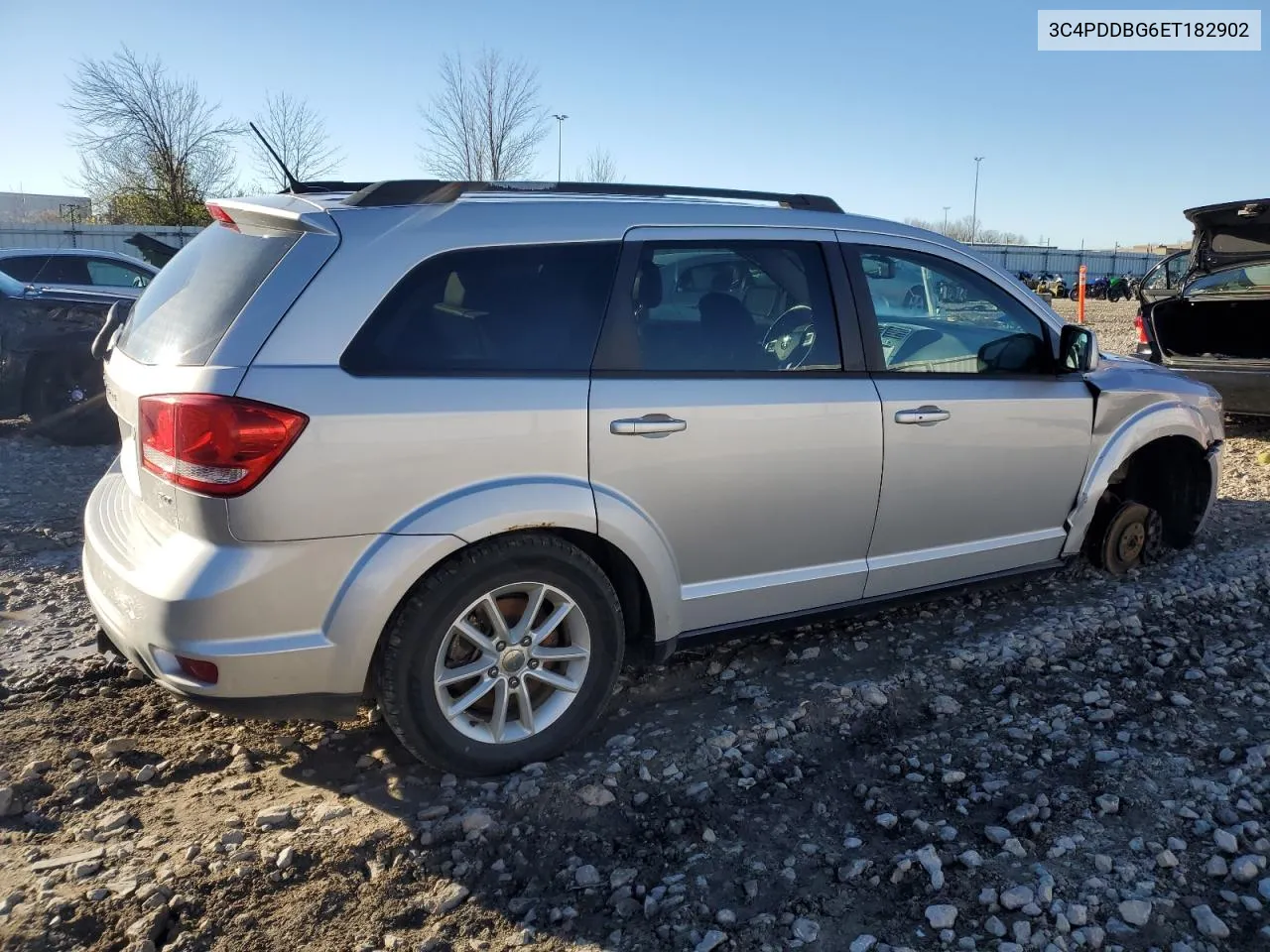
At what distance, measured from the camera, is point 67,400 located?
8.05 m

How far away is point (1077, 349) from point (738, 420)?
73.0 inches

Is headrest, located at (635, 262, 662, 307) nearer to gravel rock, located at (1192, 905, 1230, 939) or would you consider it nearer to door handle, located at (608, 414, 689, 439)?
door handle, located at (608, 414, 689, 439)

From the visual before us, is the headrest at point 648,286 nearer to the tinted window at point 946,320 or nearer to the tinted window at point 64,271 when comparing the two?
the tinted window at point 946,320

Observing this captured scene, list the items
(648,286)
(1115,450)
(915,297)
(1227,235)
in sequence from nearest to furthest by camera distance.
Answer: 1. (648,286)
2. (915,297)
3. (1115,450)
4. (1227,235)

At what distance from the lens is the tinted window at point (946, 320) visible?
12.8 feet

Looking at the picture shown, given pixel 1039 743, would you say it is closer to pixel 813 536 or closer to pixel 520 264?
pixel 813 536

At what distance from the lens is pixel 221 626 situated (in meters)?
2.69

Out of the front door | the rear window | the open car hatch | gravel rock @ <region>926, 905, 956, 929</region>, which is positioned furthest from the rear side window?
the open car hatch

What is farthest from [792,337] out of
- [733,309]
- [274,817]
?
[274,817]

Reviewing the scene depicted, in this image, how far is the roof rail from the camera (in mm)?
3072

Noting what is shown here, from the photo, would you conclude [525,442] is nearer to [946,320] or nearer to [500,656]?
[500,656]

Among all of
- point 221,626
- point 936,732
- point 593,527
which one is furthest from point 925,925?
point 221,626

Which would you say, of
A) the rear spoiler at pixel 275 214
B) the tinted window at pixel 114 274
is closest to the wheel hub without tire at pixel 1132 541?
the rear spoiler at pixel 275 214

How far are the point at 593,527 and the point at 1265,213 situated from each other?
25.7 ft
